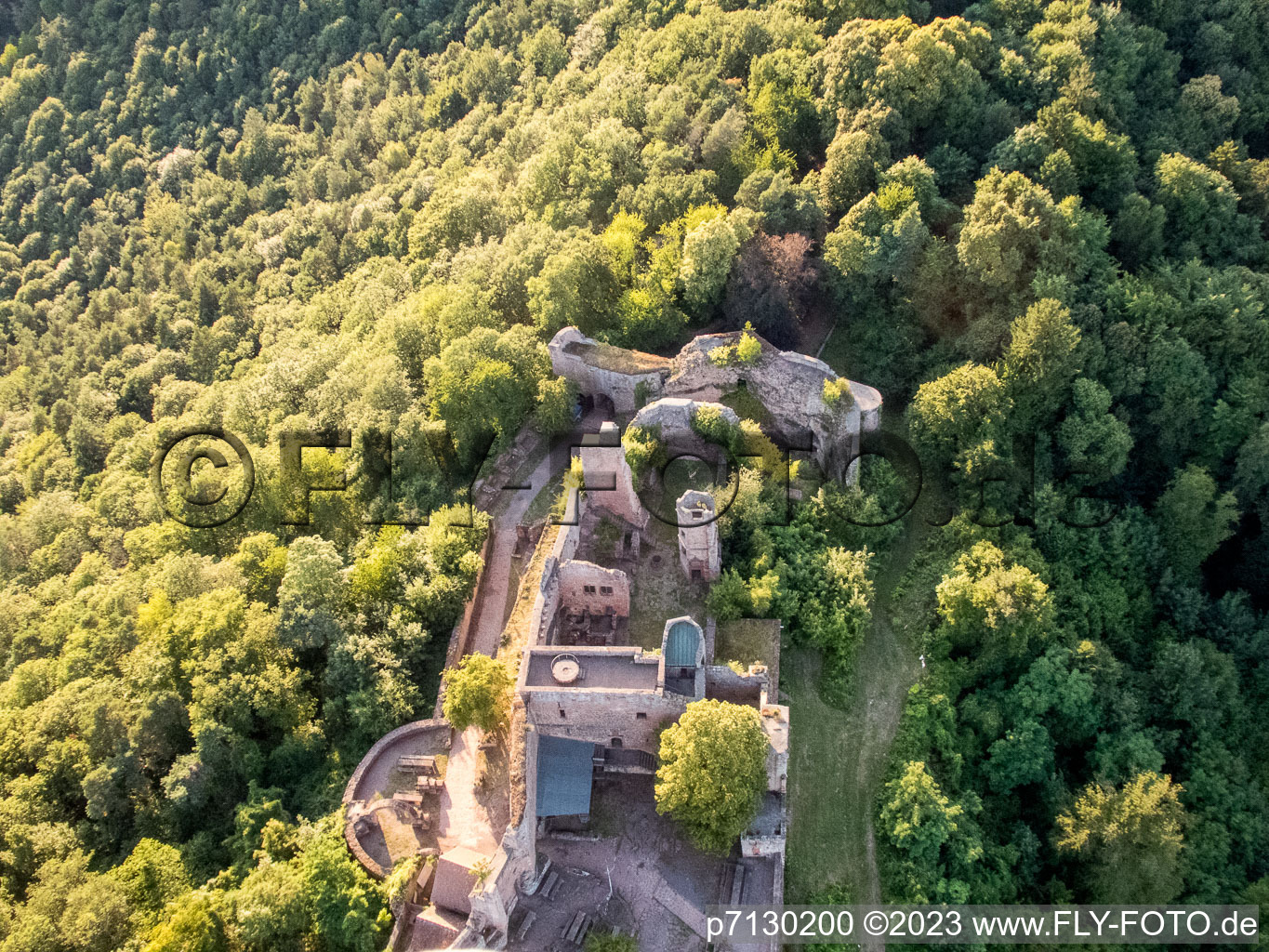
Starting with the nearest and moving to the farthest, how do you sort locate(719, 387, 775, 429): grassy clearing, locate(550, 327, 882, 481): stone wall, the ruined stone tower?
the ruined stone tower < locate(550, 327, 882, 481): stone wall < locate(719, 387, 775, 429): grassy clearing

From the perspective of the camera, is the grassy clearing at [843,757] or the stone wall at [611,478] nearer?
the grassy clearing at [843,757]

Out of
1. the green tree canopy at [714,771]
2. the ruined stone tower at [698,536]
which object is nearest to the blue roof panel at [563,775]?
the green tree canopy at [714,771]

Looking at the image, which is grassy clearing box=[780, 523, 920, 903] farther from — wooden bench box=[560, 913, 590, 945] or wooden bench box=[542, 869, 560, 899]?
wooden bench box=[542, 869, 560, 899]

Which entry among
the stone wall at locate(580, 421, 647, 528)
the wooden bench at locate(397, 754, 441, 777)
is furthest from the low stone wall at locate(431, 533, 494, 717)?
the stone wall at locate(580, 421, 647, 528)

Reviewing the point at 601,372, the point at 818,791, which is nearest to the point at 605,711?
the point at 818,791

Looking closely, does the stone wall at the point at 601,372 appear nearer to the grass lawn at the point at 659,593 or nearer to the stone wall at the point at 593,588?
the grass lawn at the point at 659,593

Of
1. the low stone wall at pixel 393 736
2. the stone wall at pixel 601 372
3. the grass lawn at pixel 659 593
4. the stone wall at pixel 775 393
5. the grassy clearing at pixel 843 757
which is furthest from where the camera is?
the stone wall at pixel 601 372

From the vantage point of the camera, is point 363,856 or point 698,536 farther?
point 698,536

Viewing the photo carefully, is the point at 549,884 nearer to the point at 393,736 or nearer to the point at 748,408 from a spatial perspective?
the point at 393,736

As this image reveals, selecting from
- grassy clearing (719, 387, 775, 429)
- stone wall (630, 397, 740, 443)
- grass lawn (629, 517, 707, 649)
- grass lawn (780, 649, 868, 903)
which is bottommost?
grass lawn (780, 649, 868, 903)
